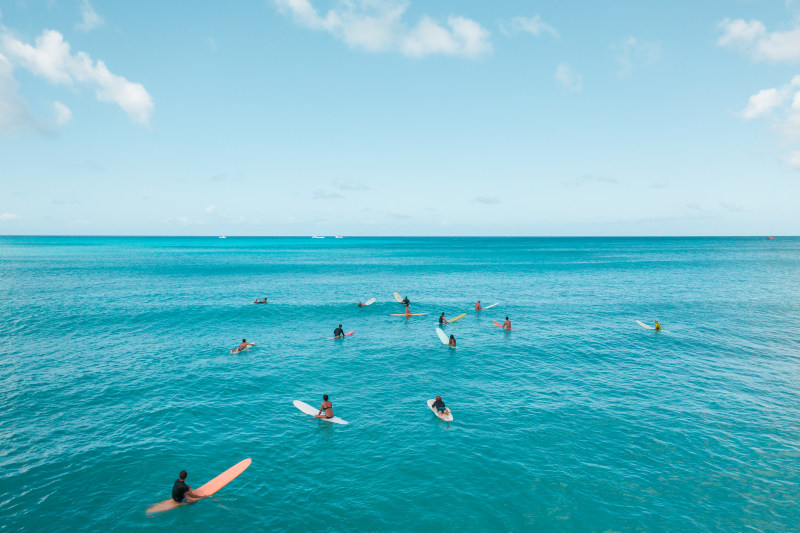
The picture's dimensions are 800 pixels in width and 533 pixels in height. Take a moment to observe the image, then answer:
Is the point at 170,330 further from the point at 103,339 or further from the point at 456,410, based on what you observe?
the point at 456,410

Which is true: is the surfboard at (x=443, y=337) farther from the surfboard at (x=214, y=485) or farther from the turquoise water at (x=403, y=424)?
the surfboard at (x=214, y=485)

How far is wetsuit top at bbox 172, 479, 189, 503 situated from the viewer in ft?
61.6

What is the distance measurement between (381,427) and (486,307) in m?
43.3

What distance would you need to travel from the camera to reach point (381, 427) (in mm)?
25969

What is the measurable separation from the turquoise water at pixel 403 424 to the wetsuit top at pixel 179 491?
0.58 meters

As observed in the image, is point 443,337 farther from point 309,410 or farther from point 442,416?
point 309,410

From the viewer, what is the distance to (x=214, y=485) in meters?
19.7

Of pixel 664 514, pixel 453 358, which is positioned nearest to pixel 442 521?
pixel 664 514

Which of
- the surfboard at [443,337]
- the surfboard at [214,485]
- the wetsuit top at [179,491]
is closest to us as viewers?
the surfboard at [214,485]

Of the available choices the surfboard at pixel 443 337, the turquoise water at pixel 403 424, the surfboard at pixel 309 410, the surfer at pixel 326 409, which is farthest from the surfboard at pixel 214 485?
the surfboard at pixel 443 337

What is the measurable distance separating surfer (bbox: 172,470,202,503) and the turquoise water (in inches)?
22.6

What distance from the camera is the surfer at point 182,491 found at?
1877 cm

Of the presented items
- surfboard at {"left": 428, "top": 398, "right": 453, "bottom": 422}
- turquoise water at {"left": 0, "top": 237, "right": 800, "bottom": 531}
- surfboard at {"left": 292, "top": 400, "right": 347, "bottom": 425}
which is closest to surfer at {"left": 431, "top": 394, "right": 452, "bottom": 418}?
surfboard at {"left": 428, "top": 398, "right": 453, "bottom": 422}

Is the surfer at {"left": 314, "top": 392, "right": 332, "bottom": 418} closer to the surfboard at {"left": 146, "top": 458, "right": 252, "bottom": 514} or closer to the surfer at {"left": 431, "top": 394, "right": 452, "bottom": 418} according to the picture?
the surfboard at {"left": 146, "top": 458, "right": 252, "bottom": 514}
